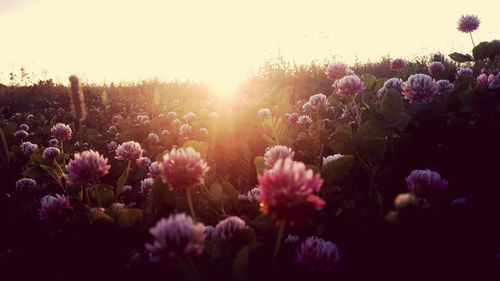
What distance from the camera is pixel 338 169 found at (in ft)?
6.47

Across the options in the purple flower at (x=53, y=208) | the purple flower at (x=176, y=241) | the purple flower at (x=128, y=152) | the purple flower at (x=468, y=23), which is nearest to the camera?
the purple flower at (x=176, y=241)

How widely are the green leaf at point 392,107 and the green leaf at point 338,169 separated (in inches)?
25.0

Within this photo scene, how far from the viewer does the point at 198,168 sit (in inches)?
64.2

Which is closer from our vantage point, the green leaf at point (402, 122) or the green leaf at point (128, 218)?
the green leaf at point (128, 218)

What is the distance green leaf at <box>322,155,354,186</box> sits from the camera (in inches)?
77.0

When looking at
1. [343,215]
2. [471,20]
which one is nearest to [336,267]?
[343,215]

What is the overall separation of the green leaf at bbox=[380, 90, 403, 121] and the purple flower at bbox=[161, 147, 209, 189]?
1.31 meters

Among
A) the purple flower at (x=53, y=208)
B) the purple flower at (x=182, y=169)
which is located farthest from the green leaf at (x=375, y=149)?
the purple flower at (x=53, y=208)

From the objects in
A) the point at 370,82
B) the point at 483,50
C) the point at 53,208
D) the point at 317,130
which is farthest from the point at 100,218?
the point at 483,50

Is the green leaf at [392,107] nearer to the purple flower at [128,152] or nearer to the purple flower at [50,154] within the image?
the purple flower at [128,152]

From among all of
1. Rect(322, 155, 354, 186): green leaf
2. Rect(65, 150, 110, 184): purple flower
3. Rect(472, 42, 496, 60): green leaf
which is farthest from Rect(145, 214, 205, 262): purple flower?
Rect(472, 42, 496, 60): green leaf

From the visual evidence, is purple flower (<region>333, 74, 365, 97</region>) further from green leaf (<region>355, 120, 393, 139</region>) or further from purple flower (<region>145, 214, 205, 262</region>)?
purple flower (<region>145, 214, 205, 262</region>)

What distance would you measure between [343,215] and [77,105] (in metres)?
3.34

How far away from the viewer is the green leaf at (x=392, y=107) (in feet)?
7.95
